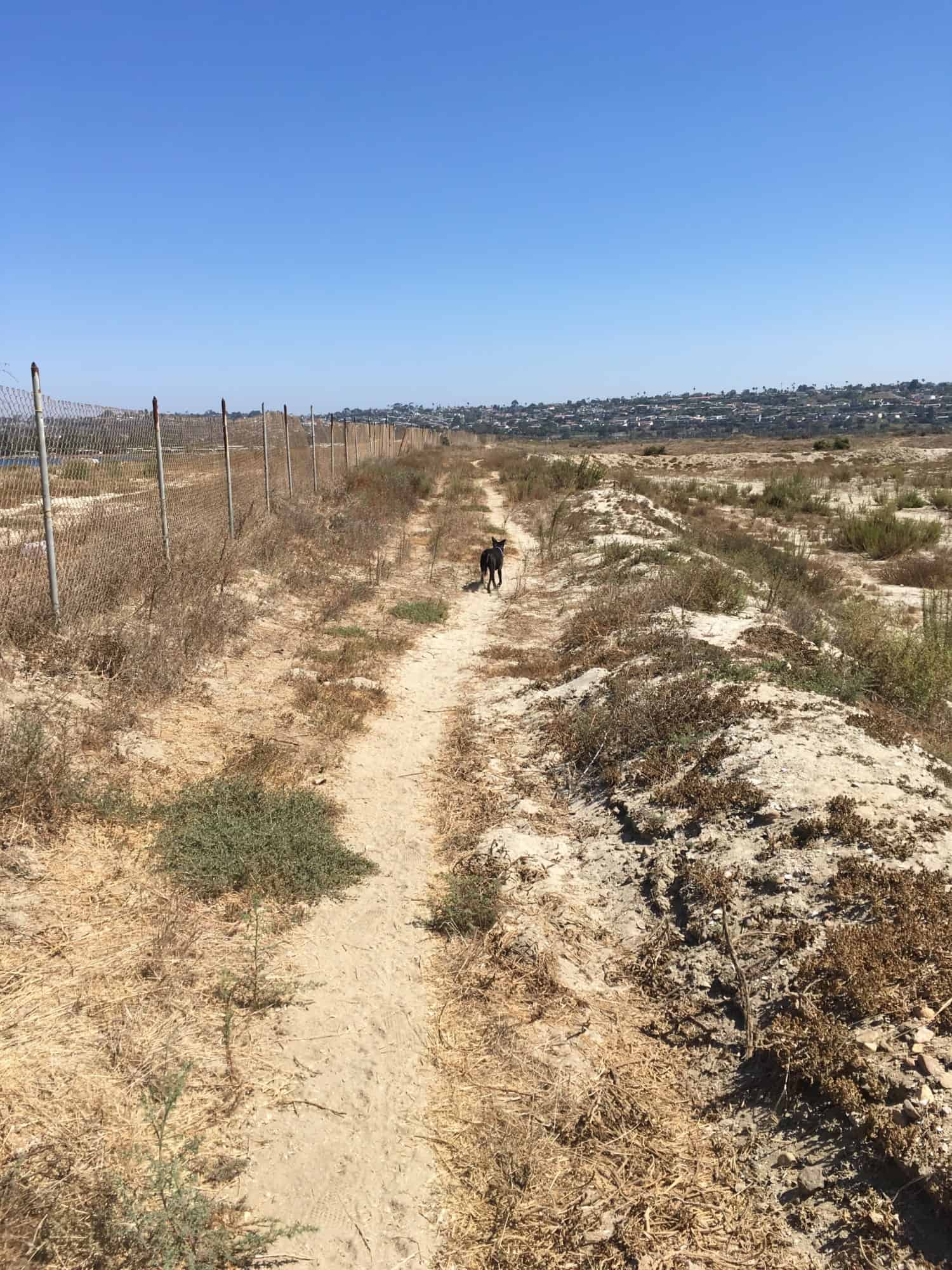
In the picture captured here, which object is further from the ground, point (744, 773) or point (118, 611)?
point (118, 611)

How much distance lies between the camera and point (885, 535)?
55.7ft

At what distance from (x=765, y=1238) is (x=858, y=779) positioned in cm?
300

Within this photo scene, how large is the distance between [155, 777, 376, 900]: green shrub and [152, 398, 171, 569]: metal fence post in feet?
16.2

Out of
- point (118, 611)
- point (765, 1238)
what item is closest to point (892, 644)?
point (765, 1238)

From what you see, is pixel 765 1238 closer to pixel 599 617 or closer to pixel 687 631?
pixel 687 631

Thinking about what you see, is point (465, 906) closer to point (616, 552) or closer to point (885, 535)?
point (616, 552)

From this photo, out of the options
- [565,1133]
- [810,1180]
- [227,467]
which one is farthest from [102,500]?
[810,1180]

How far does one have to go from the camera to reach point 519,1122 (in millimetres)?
3260

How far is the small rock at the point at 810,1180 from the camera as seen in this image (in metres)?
2.83

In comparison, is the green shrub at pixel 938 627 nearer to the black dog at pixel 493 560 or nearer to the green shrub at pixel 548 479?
the black dog at pixel 493 560

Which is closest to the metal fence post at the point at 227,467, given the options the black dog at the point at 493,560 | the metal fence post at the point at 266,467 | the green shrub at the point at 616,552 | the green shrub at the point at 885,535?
the metal fence post at the point at 266,467

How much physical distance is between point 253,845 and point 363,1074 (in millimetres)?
1744

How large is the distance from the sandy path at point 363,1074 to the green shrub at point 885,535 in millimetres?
14395

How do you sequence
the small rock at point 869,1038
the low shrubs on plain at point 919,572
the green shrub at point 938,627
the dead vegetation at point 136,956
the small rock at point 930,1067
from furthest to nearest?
the low shrubs on plain at point 919,572 < the green shrub at point 938,627 < the small rock at point 869,1038 < the small rock at point 930,1067 < the dead vegetation at point 136,956
